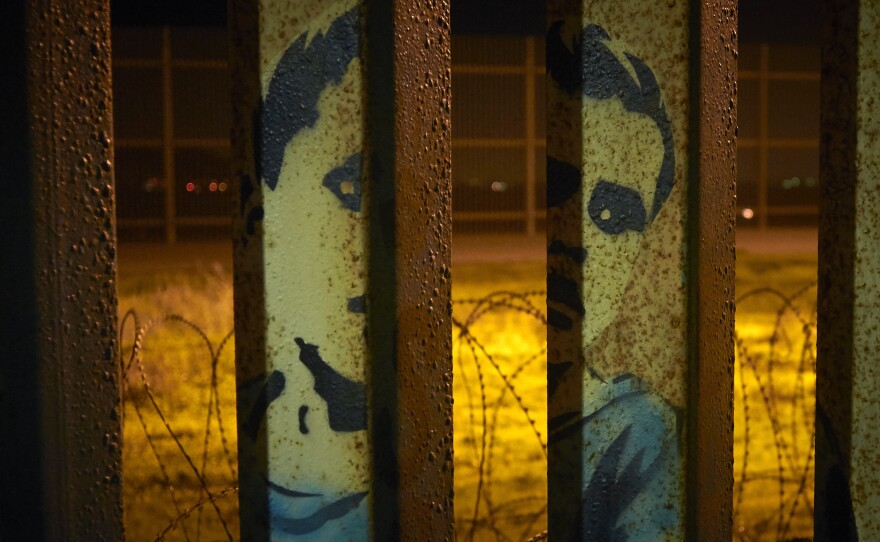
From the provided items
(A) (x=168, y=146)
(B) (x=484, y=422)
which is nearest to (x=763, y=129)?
(A) (x=168, y=146)

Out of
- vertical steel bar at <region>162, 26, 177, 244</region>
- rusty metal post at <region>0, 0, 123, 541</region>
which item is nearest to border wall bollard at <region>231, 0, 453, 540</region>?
rusty metal post at <region>0, 0, 123, 541</region>

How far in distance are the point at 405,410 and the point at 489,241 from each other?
53.2 ft

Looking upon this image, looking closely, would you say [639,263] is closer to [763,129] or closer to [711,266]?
[711,266]

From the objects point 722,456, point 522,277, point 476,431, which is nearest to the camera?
point 722,456

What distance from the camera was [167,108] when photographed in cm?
1697

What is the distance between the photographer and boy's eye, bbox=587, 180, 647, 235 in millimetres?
2072

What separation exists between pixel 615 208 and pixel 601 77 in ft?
1.04

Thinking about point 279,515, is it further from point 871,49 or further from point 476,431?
point 476,431

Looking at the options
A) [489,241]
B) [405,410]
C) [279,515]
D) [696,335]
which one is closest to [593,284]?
[696,335]

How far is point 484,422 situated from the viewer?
3514mm

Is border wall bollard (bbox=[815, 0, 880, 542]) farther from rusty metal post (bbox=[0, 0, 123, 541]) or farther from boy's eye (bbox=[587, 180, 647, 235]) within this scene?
rusty metal post (bbox=[0, 0, 123, 541])

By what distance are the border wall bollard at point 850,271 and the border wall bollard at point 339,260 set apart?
1.10 meters

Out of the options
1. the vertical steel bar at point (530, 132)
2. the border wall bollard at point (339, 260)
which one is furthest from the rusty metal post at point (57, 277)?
the vertical steel bar at point (530, 132)

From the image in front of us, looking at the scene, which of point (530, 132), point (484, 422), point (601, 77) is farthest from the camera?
point (530, 132)
